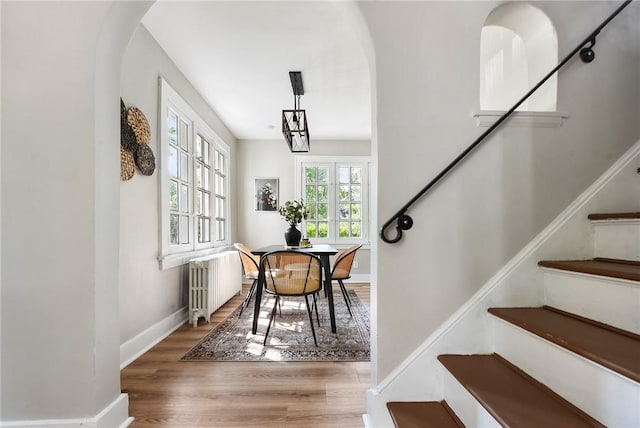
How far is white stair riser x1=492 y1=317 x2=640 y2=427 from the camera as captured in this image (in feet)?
2.64

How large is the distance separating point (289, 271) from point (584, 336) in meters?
1.80

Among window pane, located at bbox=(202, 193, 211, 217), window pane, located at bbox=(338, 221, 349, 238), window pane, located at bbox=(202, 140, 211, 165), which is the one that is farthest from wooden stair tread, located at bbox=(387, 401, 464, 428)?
window pane, located at bbox=(338, 221, 349, 238)

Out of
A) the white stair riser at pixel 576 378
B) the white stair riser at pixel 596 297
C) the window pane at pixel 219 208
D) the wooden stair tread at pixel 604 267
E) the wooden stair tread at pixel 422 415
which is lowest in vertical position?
the wooden stair tread at pixel 422 415

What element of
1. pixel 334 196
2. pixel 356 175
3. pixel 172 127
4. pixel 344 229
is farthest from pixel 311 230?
pixel 172 127

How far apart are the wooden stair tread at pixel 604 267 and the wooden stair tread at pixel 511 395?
48cm

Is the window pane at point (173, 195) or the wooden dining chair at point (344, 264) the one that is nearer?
the window pane at point (173, 195)

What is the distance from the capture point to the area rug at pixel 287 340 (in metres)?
2.15

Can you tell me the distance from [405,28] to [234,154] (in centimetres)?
429

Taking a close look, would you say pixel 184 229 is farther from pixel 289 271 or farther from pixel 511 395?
pixel 511 395

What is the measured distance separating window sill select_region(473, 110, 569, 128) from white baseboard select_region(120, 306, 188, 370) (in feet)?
8.65

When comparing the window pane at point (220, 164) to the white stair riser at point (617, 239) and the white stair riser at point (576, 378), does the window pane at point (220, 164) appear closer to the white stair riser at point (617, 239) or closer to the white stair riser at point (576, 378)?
the white stair riser at point (576, 378)

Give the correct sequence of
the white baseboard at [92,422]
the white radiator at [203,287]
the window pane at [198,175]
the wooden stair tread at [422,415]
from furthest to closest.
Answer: the window pane at [198,175] < the white radiator at [203,287] < the white baseboard at [92,422] < the wooden stair tread at [422,415]

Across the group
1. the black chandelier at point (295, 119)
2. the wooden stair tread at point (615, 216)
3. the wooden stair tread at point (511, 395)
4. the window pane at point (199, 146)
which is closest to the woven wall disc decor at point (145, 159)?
the window pane at point (199, 146)

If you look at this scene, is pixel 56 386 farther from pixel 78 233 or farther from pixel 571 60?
pixel 571 60
